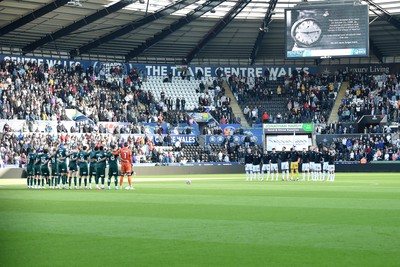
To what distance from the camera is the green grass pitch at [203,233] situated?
36.3ft

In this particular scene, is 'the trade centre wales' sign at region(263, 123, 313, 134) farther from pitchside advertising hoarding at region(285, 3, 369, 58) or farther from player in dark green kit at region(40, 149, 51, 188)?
player in dark green kit at region(40, 149, 51, 188)

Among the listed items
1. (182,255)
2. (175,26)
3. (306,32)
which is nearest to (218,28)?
(175,26)

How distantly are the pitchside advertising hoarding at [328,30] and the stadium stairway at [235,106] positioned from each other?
15.8 m

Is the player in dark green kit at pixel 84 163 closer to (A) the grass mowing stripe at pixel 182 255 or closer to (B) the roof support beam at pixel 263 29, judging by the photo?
(A) the grass mowing stripe at pixel 182 255

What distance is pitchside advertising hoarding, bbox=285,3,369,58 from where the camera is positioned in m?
55.0

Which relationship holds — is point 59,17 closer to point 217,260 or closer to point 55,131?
point 55,131

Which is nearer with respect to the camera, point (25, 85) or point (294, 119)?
point (25, 85)

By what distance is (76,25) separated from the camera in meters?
58.1

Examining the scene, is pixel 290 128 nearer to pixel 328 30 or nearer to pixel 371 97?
pixel 371 97

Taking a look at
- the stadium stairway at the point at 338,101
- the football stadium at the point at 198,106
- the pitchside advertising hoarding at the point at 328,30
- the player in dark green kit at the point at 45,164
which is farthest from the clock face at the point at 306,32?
the player in dark green kit at the point at 45,164

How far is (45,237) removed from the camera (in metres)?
13.9

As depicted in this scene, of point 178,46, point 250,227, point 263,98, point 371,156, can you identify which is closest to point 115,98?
point 178,46

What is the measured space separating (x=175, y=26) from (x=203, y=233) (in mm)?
51453

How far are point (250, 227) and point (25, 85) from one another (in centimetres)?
4659
